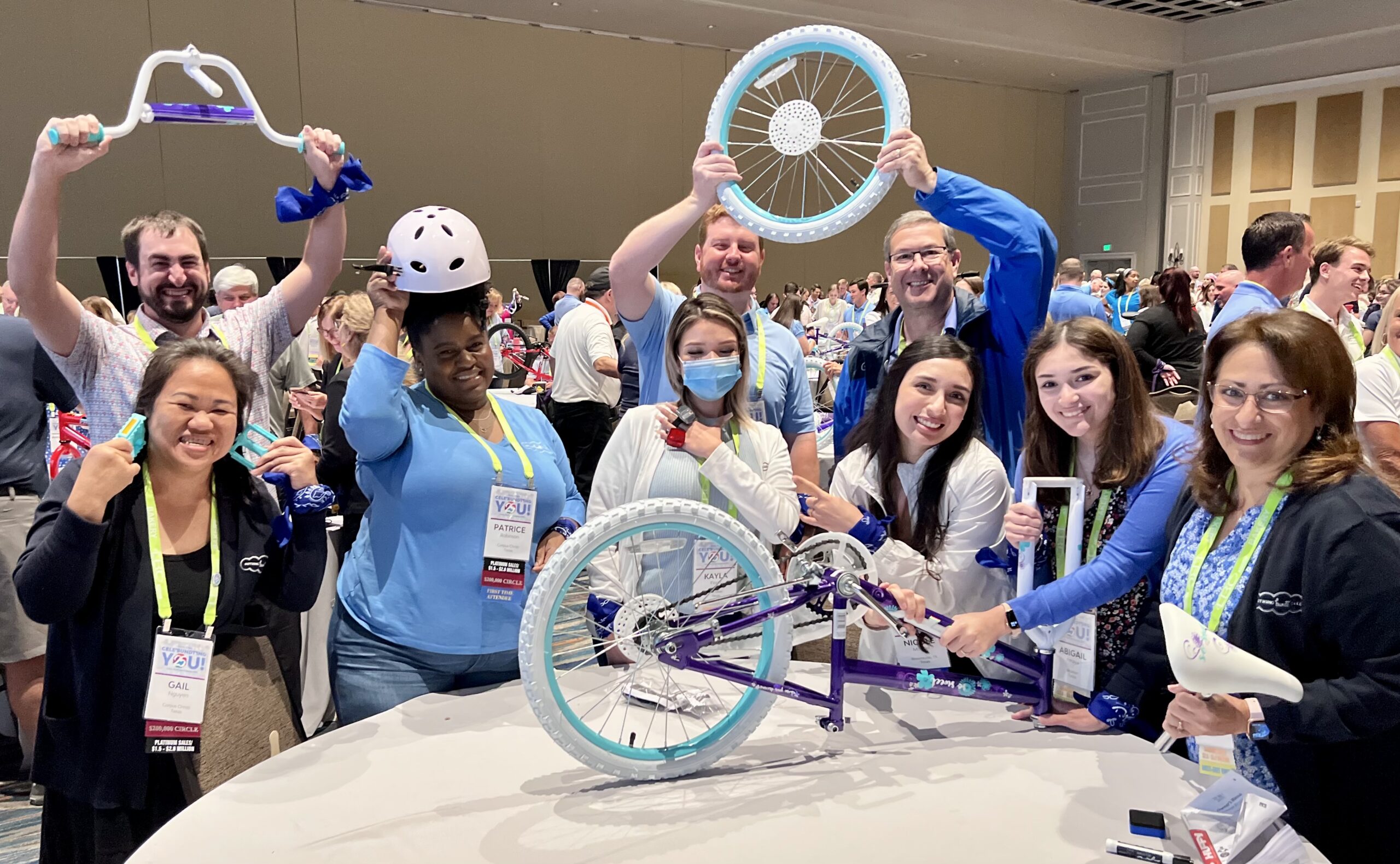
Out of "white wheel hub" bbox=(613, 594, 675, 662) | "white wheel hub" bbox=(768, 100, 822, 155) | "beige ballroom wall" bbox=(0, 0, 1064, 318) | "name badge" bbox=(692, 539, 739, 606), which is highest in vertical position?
"beige ballroom wall" bbox=(0, 0, 1064, 318)

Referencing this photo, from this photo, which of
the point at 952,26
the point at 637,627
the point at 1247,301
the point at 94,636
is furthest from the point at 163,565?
the point at 952,26

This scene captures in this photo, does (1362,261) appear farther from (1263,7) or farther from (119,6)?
(1263,7)

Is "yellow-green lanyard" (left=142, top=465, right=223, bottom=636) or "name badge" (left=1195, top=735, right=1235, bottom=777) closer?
"name badge" (left=1195, top=735, right=1235, bottom=777)

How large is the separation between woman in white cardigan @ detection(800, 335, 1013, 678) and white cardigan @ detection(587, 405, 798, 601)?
0.24 feet

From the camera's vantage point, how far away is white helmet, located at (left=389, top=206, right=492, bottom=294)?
199 centimetres

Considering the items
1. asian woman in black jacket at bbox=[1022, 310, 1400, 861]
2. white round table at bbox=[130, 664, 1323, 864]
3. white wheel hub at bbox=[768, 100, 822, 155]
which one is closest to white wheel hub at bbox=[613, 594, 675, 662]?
white round table at bbox=[130, 664, 1323, 864]

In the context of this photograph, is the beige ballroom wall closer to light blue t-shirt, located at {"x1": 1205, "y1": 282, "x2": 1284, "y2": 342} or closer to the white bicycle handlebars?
the white bicycle handlebars

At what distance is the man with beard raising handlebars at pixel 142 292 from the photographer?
2.22 m

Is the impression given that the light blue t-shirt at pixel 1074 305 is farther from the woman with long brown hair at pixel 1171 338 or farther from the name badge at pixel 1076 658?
the name badge at pixel 1076 658


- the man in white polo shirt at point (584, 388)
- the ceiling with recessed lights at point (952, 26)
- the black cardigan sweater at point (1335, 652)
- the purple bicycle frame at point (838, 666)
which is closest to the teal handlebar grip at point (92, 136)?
the purple bicycle frame at point (838, 666)

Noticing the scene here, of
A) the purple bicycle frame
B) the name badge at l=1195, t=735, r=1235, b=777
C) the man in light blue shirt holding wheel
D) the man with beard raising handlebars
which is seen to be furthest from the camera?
the man in light blue shirt holding wheel

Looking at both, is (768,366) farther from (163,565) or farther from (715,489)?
(163,565)

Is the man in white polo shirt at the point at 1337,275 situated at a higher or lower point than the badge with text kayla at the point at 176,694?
higher

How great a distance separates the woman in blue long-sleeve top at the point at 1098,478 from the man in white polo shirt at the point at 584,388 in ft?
12.2
